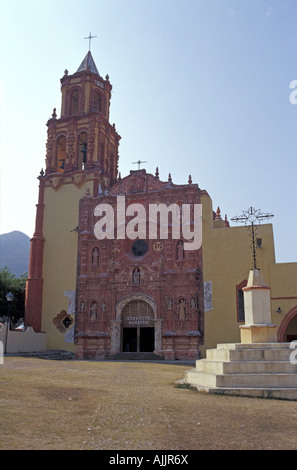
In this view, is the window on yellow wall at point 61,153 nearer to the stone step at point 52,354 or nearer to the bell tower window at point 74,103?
the bell tower window at point 74,103

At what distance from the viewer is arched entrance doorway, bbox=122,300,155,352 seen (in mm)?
26594

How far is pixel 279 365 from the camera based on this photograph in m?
10.8

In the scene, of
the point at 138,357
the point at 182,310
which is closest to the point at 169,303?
the point at 182,310

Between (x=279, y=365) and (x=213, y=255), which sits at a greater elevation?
(x=213, y=255)

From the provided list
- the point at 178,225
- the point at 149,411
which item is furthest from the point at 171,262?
the point at 149,411

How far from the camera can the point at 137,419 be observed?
725cm

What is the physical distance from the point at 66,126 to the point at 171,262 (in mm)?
14107

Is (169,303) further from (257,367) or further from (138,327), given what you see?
(257,367)

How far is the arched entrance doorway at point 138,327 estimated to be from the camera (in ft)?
87.2

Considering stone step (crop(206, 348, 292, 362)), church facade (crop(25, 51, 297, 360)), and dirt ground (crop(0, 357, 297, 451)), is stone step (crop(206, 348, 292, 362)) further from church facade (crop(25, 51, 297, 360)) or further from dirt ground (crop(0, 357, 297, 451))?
church facade (crop(25, 51, 297, 360))

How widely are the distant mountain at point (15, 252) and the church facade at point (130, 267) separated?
13569 centimetres

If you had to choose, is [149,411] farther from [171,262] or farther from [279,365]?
[171,262]

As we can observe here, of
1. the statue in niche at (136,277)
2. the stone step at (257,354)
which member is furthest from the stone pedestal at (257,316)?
the statue in niche at (136,277)

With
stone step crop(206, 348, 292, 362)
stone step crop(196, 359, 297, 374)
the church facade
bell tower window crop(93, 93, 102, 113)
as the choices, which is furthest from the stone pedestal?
bell tower window crop(93, 93, 102, 113)
